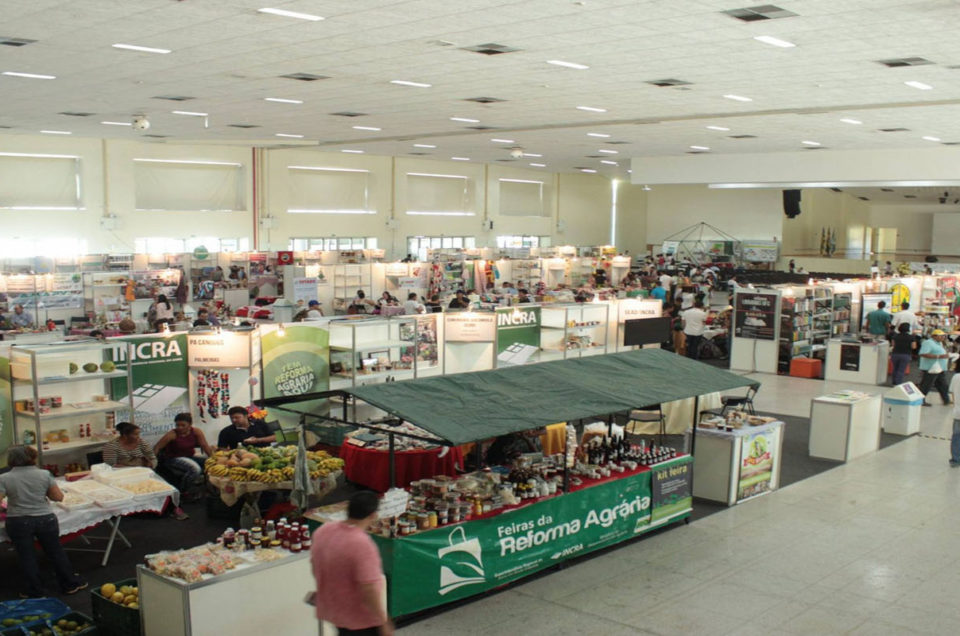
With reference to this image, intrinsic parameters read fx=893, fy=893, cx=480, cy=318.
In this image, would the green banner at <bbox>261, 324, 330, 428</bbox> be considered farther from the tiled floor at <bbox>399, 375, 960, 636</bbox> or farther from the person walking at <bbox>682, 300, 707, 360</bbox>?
the person walking at <bbox>682, 300, 707, 360</bbox>

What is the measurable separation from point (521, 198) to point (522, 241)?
5.66 ft

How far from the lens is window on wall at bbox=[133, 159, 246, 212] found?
23.6 metres

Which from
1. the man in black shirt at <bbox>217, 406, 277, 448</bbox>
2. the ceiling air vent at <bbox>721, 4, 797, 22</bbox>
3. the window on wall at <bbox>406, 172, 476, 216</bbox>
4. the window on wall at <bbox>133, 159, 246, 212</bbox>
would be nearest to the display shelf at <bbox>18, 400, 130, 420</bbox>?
the man in black shirt at <bbox>217, 406, 277, 448</bbox>

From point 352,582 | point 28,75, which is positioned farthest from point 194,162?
point 352,582

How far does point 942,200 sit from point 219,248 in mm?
29630

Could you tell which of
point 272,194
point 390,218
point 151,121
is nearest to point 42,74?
point 151,121

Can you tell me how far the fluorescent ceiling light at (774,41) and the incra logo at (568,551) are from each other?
4925 mm

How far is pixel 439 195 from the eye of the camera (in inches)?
1225

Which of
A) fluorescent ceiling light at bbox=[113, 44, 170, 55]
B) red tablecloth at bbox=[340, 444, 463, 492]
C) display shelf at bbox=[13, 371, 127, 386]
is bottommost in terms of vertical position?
red tablecloth at bbox=[340, 444, 463, 492]

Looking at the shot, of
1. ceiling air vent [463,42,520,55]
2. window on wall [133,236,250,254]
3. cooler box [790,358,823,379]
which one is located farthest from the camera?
window on wall [133,236,250,254]

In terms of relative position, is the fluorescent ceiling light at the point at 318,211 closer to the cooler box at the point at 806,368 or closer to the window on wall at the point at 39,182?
the window on wall at the point at 39,182

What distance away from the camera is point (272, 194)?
83.5 ft

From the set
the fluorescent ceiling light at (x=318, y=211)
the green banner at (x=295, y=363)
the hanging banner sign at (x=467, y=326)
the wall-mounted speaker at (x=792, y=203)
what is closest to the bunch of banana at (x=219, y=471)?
the green banner at (x=295, y=363)

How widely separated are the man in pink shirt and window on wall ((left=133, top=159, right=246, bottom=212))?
816 inches
